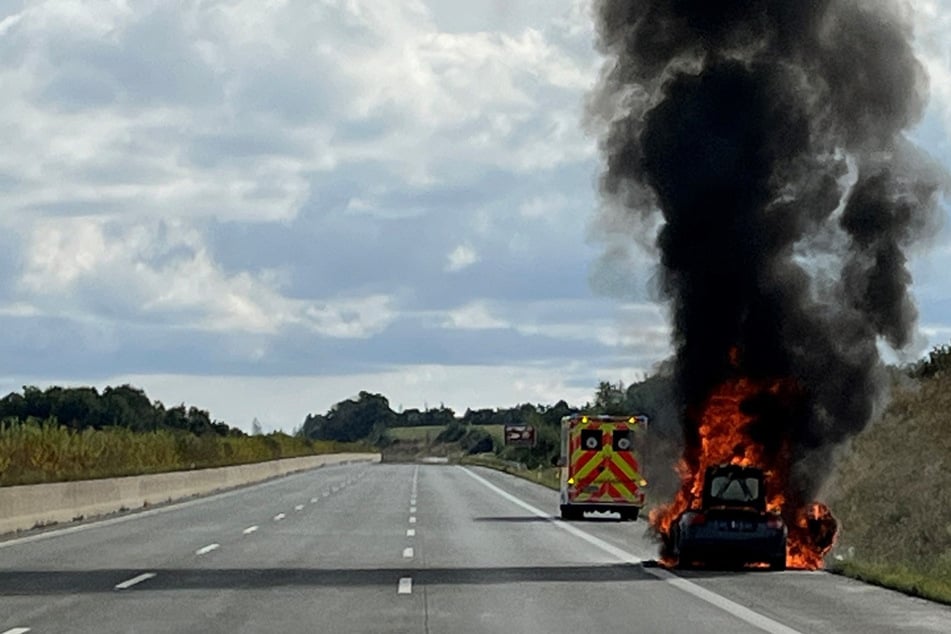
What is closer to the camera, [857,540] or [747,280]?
[747,280]

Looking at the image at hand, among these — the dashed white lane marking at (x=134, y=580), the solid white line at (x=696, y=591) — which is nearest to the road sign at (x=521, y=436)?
the solid white line at (x=696, y=591)

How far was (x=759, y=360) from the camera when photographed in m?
28.4

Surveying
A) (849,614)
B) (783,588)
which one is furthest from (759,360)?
(849,614)

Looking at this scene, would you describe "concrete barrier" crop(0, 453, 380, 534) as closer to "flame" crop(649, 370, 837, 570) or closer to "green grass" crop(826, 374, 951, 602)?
"flame" crop(649, 370, 837, 570)

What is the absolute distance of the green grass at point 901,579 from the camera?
2088 cm

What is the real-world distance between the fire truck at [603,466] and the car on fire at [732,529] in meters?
17.8

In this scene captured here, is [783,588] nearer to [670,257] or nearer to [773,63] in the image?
[670,257]

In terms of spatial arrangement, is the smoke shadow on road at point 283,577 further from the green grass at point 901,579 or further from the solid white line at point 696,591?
the green grass at point 901,579

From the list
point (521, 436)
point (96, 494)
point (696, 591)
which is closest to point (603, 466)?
point (96, 494)

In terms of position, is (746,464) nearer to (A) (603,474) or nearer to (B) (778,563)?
(B) (778,563)

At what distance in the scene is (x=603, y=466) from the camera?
43125 millimetres

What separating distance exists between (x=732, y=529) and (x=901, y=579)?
271 centimetres

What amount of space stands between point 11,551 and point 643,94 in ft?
43.1

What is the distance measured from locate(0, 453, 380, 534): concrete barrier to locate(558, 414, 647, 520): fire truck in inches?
452
